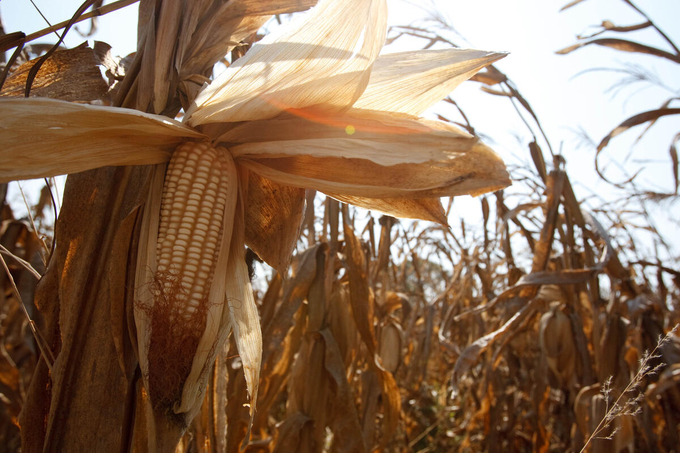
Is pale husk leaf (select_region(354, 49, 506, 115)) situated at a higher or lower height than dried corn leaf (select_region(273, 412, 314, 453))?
higher

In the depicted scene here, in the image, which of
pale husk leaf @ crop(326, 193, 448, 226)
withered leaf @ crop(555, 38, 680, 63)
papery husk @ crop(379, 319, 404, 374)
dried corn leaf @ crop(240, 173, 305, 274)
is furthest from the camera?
papery husk @ crop(379, 319, 404, 374)

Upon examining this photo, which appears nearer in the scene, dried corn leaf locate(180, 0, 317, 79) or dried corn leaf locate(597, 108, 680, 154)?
dried corn leaf locate(180, 0, 317, 79)

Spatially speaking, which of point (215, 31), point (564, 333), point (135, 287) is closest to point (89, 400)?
point (135, 287)

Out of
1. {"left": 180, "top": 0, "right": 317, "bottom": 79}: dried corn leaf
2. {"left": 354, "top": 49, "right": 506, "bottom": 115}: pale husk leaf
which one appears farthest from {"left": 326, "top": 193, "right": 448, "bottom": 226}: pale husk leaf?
{"left": 180, "top": 0, "right": 317, "bottom": 79}: dried corn leaf

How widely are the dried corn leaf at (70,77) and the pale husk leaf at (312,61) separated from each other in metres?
0.47

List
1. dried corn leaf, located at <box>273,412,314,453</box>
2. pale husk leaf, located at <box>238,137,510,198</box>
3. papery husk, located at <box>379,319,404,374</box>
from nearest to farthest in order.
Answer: pale husk leaf, located at <box>238,137,510,198</box> < dried corn leaf, located at <box>273,412,314,453</box> < papery husk, located at <box>379,319,404,374</box>

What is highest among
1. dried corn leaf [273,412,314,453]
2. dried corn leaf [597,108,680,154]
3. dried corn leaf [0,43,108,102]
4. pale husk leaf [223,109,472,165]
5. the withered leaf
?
the withered leaf

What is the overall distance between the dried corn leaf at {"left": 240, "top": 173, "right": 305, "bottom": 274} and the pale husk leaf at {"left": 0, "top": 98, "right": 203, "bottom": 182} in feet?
0.79

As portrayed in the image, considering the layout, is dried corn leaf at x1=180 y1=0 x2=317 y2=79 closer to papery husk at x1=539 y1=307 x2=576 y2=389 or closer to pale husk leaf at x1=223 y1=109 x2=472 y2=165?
pale husk leaf at x1=223 y1=109 x2=472 y2=165

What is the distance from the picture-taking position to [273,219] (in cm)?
120

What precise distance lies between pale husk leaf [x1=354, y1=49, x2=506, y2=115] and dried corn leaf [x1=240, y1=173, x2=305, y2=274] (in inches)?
11.9

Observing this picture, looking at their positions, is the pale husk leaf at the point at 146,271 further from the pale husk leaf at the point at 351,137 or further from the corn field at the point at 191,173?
the pale husk leaf at the point at 351,137

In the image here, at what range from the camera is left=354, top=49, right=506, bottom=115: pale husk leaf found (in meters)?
1.01

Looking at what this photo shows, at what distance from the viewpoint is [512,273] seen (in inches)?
135
